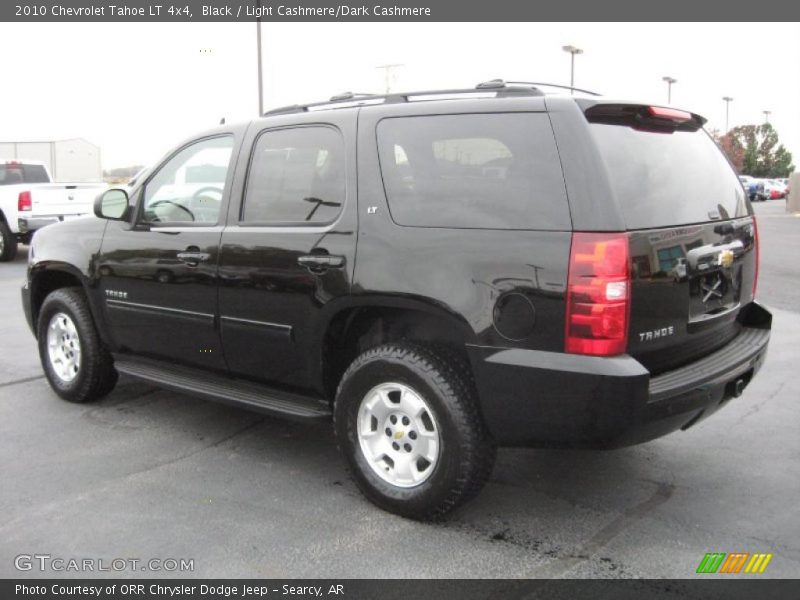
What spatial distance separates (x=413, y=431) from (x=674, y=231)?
143cm

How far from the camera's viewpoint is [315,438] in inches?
184

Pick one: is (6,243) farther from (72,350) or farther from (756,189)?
(756,189)

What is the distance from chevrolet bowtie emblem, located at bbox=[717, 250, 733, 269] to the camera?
11.5 feet

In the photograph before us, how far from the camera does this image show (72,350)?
17.4 ft

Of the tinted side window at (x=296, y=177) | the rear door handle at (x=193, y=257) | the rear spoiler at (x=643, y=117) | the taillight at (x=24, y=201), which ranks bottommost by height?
the taillight at (x=24, y=201)

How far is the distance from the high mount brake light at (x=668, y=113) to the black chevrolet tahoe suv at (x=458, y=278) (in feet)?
0.04

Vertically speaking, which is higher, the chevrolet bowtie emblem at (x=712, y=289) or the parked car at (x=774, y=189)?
the chevrolet bowtie emblem at (x=712, y=289)

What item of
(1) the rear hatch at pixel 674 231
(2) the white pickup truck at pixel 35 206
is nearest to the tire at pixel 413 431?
(1) the rear hatch at pixel 674 231

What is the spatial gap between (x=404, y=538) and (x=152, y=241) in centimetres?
236

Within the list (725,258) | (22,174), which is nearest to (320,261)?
(725,258)

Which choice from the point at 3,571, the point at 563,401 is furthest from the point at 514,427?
the point at 3,571

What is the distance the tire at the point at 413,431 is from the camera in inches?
130
